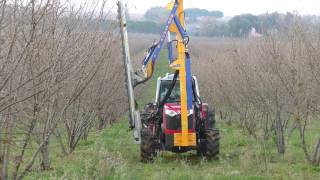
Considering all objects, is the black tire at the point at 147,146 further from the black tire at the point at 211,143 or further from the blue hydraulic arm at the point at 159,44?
the blue hydraulic arm at the point at 159,44

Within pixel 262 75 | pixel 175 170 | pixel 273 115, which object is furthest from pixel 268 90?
pixel 175 170

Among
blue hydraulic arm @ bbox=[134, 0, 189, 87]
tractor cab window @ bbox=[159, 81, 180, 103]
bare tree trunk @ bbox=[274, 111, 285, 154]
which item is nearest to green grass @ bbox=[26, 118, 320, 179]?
bare tree trunk @ bbox=[274, 111, 285, 154]

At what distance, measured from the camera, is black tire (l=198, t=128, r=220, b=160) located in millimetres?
11781

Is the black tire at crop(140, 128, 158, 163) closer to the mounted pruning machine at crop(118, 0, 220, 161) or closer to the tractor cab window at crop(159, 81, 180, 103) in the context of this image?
the mounted pruning machine at crop(118, 0, 220, 161)

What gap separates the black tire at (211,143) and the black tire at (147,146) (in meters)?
1.10

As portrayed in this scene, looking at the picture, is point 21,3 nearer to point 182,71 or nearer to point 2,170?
point 2,170

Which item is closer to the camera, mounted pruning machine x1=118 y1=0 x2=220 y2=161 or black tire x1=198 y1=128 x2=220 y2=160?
mounted pruning machine x1=118 y1=0 x2=220 y2=161

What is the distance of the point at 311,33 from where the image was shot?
33.7 ft

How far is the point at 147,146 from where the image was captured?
11.7m

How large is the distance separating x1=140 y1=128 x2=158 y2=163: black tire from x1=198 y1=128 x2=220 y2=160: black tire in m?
1.10

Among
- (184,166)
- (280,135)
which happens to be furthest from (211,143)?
(280,135)

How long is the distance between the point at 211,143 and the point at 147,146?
1.38 m

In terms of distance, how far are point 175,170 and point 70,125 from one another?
13.0 ft

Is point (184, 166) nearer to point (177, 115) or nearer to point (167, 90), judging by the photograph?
point (177, 115)
